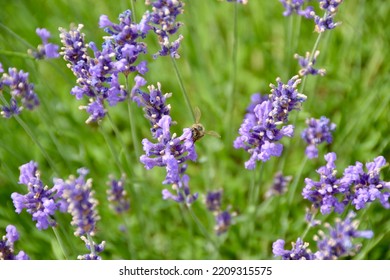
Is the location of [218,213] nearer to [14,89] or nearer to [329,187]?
[329,187]

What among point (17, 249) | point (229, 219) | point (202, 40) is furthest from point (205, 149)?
point (17, 249)

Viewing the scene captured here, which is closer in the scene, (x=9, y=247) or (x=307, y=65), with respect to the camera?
(x=9, y=247)

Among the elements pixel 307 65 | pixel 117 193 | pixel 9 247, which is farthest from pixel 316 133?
pixel 9 247

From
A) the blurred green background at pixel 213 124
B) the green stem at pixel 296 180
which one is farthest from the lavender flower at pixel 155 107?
the green stem at pixel 296 180

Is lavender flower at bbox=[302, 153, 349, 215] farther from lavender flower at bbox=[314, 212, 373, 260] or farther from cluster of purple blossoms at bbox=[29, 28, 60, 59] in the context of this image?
cluster of purple blossoms at bbox=[29, 28, 60, 59]

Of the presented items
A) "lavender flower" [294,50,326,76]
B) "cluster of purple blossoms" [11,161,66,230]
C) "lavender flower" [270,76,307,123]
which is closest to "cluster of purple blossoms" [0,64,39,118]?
"cluster of purple blossoms" [11,161,66,230]
